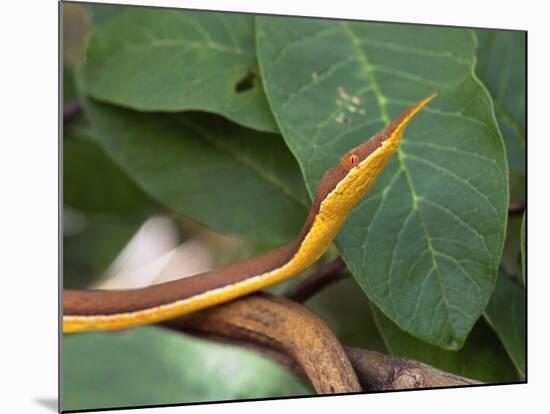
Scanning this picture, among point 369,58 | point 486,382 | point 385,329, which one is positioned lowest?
point 486,382

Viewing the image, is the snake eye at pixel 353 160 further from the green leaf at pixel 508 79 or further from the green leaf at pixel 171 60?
the green leaf at pixel 508 79

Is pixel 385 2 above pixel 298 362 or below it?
above

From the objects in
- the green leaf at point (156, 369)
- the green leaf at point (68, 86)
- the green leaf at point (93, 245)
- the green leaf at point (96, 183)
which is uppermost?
the green leaf at point (156, 369)

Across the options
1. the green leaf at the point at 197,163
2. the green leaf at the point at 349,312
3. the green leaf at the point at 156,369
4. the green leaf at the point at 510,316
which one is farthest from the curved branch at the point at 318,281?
the green leaf at the point at 156,369

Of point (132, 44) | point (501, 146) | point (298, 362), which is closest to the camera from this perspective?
point (298, 362)

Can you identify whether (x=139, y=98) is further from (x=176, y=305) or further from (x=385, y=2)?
(x=385, y=2)

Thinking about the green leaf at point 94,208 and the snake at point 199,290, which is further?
the green leaf at point 94,208

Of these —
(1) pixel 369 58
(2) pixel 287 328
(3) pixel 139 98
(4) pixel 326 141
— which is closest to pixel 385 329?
(2) pixel 287 328
